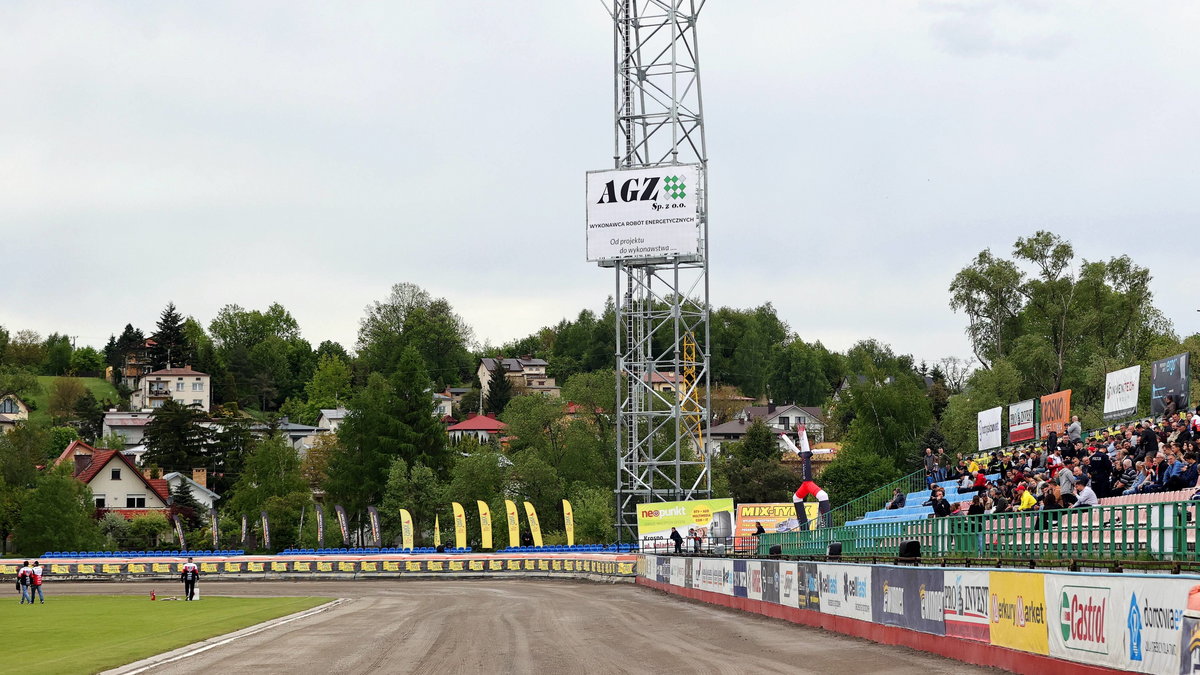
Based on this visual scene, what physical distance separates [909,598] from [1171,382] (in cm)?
2480

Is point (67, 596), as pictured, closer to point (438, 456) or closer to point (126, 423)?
point (438, 456)

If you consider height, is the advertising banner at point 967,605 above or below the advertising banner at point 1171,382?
below

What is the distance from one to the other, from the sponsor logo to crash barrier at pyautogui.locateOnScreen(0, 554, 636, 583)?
42.8m

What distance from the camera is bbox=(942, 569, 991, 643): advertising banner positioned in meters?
16.9

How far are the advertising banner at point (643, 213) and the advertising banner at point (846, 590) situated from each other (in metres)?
36.3

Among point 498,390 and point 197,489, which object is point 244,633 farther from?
point 498,390

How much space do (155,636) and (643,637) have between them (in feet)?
38.0

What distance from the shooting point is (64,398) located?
7530 inches

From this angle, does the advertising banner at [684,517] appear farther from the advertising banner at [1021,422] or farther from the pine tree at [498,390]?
the pine tree at [498,390]

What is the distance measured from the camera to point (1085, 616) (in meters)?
13.9

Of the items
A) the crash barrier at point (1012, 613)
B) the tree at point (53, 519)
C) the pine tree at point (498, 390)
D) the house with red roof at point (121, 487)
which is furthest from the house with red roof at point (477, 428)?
the crash barrier at point (1012, 613)

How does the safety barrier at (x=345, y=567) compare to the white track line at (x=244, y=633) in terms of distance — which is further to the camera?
the safety barrier at (x=345, y=567)

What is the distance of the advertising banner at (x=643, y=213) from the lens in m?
60.2

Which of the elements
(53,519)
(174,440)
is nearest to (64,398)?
(174,440)
